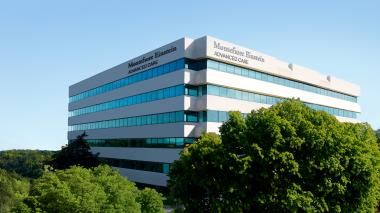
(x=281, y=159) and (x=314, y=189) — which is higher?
(x=281, y=159)

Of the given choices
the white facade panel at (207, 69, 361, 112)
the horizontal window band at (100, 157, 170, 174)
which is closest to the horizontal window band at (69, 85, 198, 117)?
the white facade panel at (207, 69, 361, 112)

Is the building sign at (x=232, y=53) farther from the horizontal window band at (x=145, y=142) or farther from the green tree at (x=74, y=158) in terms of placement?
the green tree at (x=74, y=158)

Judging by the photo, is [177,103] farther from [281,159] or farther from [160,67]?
[281,159]

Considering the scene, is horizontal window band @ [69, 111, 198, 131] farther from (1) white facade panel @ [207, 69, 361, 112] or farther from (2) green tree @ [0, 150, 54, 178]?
(2) green tree @ [0, 150, 54, 178]

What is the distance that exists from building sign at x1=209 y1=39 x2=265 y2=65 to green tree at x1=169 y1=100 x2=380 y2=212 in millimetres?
21573

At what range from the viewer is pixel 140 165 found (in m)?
57.7

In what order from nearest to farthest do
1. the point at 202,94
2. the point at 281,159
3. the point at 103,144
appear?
1. the point at 281,159
2. the point at 202,94
3. the point at 103,144

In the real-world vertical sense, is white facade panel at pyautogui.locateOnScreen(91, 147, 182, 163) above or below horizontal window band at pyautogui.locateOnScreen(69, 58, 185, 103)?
below

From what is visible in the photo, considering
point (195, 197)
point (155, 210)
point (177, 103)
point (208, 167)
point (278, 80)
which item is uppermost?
point (278, 80)

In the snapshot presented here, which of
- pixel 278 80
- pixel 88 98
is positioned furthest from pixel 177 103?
pixel 88 98

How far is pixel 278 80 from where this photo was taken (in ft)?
192

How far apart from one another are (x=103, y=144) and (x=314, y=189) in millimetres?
50240

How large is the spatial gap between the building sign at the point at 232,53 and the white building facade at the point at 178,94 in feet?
0.40

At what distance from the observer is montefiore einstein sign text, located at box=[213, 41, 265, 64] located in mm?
49000
